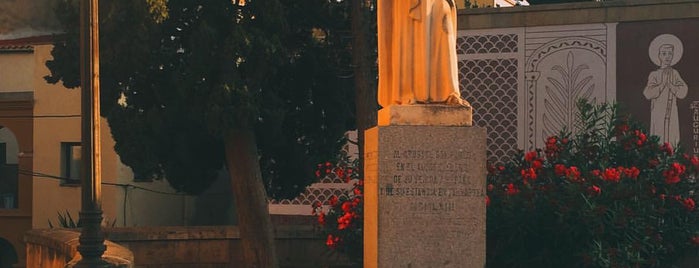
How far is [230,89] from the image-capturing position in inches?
572

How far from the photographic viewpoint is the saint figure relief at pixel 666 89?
15.5 metres

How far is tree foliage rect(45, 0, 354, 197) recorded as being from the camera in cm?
1467

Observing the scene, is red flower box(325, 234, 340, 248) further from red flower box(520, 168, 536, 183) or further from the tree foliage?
red flower box(520, 168, 536, 183)

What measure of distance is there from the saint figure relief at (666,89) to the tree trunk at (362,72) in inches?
151

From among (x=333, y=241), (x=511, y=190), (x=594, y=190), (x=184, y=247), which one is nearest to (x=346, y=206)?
(x=333, y=241)

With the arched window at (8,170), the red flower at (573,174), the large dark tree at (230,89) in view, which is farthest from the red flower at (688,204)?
the arched window at (8,170)

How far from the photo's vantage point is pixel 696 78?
1541 cm

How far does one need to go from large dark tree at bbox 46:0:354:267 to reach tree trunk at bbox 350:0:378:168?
0.95m

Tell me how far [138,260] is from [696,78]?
8852 mm

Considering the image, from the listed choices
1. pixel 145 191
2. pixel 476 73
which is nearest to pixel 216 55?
pixel 476 73

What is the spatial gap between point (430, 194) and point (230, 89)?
608 cm

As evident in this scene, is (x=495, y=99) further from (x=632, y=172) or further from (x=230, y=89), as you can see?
(x=632, y=172)

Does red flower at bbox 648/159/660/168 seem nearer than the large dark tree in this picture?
Yes

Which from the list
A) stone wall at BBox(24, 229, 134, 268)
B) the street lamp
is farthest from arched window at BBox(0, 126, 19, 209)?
the street lamp
